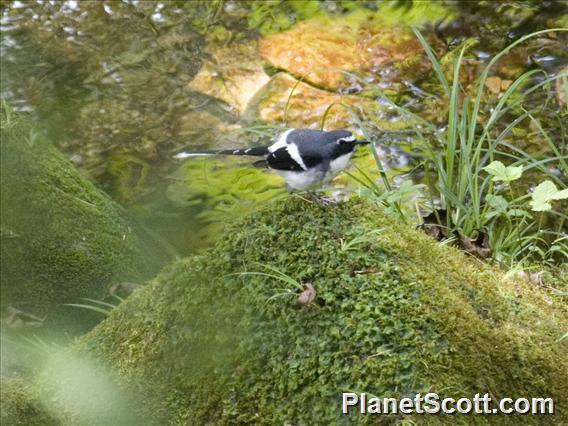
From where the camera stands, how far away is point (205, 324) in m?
2.61

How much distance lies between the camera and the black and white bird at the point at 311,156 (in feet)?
11.6

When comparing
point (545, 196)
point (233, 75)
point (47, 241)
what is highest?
point (545, 196)

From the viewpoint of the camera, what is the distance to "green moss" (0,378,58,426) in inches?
112

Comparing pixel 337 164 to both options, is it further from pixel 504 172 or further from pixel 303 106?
pixel 303 106

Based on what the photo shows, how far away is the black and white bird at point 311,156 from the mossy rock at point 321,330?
0.62m

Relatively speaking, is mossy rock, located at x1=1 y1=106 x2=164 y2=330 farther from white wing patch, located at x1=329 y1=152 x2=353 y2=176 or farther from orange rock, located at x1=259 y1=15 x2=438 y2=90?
orange rock, located at x1=259 y1=15 x2=438 y2=90

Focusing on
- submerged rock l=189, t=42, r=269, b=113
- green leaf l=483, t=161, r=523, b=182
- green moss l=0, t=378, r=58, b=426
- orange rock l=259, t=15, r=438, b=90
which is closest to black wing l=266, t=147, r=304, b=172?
green leaf l=483, t=161, r=523, b=182

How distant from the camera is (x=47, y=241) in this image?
162 inches

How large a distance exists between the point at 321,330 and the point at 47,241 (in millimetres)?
2229

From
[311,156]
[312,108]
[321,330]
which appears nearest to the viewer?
[321,330]

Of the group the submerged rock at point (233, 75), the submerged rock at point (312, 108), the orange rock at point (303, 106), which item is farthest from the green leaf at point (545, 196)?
the submerged rock at point (233, 75)

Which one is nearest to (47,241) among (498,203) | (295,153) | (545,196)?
(295,153)

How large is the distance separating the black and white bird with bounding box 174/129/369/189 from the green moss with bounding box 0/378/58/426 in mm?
1524

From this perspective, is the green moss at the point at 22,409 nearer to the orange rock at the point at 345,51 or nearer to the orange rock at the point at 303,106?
the orange rock at the point at 303,106
